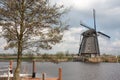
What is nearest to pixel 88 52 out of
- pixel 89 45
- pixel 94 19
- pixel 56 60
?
pixel 89 45

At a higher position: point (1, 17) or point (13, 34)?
point (1, 17)

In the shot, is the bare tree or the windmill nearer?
the bare tree

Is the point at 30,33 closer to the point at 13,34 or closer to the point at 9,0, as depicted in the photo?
the point at 13,34

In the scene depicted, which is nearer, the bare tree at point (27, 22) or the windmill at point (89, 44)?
the bare tree at point (27, 22)

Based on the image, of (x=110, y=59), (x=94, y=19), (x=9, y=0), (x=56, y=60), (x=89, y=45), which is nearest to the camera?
(x=9, y=0)

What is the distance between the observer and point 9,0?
57.8 ft

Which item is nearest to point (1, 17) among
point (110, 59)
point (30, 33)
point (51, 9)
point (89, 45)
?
point (30, 33)

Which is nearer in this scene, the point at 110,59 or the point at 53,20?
the point at 53,20

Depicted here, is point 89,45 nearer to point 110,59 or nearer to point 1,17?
point 110,59

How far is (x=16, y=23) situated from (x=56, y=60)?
14.5 ft

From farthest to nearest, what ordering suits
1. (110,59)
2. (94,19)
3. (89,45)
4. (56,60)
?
1. (110,59)
2. (94,19)
3. (89,45)
4. (56,60)

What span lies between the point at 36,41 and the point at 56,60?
106 inches

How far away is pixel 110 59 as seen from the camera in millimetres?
124312

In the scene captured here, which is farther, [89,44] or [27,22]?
[89,44]
